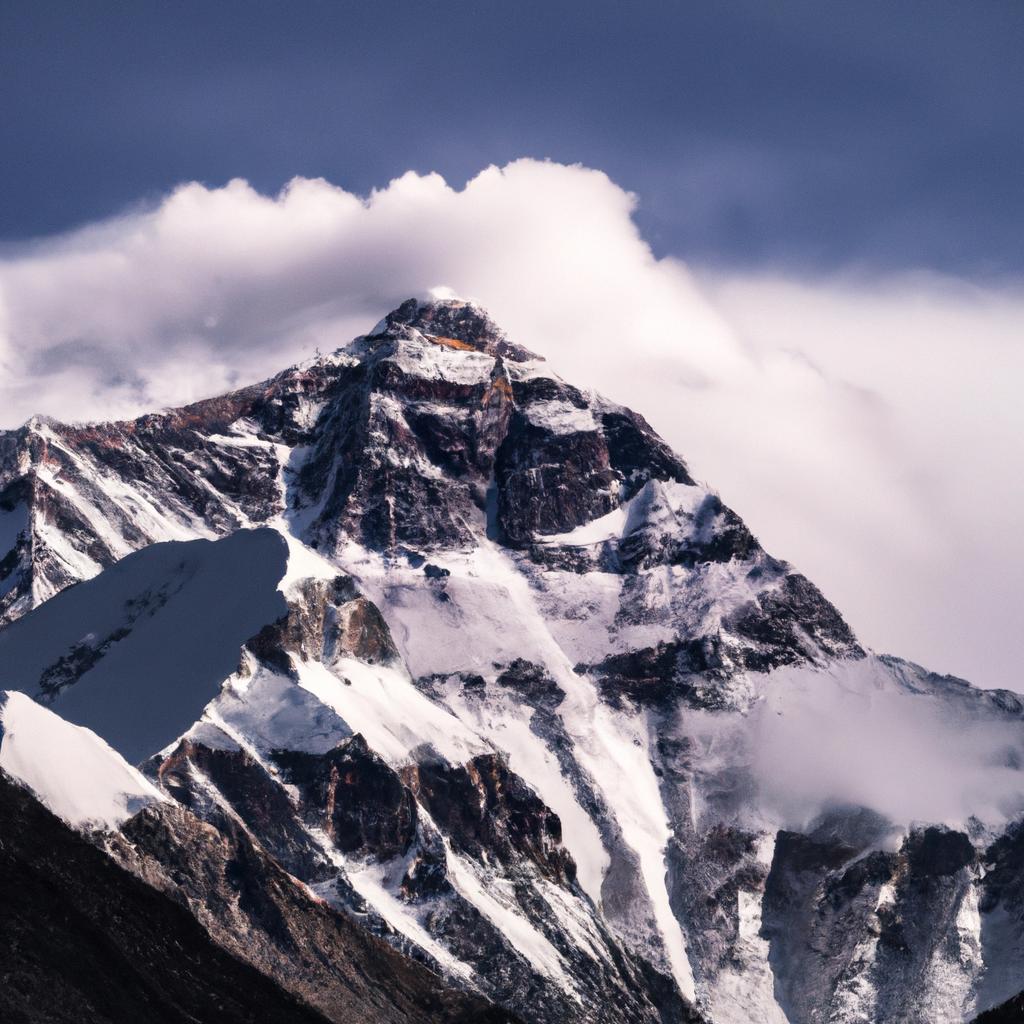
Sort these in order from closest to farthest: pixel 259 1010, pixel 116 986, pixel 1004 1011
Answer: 1. pixel 1004 1011
2. pixel 116 986
3. pixel 259 1010

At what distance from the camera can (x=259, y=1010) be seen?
19250 cm

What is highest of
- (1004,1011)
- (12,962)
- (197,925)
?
(1004,1011)

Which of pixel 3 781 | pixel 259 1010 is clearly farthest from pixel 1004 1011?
pixel 3 781

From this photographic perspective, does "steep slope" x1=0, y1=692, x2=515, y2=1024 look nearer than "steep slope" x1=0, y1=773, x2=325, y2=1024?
No

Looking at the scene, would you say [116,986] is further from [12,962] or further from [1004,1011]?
[1004,1011]

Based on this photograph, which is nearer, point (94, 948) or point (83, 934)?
point (94, 948)

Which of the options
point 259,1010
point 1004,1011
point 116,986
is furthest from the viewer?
point 259,1010

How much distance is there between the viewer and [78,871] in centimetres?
18850

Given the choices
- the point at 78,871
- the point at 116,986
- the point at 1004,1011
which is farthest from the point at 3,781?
the point at 1004,1011

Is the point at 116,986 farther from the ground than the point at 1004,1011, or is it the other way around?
the point at 1004,1011

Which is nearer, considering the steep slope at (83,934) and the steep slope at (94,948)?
the steep slope at (94,948)

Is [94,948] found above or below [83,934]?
below

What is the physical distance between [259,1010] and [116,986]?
17.2 m

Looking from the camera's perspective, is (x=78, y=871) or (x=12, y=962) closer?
(x=12, y=962)
